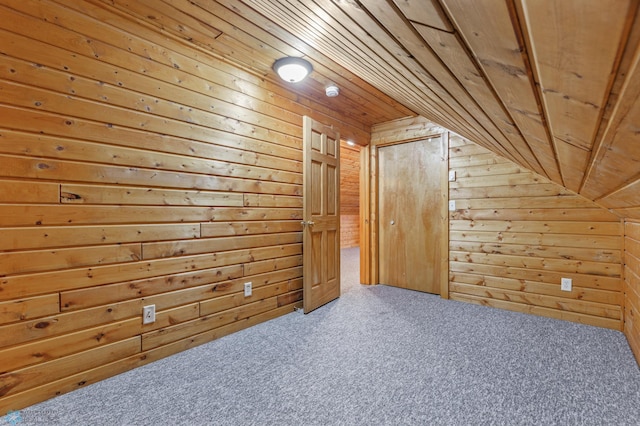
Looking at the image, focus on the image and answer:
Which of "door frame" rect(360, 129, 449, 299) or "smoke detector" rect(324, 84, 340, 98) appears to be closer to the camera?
Answer: "smoke detector" rect(324, 84, 340, 98)

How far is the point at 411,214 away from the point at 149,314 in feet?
9.40

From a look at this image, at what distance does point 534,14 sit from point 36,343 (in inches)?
88.0

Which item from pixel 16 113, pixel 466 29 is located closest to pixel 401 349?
pixel 466 29

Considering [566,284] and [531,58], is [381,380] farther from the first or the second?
[566,284]

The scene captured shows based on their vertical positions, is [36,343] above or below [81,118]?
below

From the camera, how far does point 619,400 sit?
1.46 metres

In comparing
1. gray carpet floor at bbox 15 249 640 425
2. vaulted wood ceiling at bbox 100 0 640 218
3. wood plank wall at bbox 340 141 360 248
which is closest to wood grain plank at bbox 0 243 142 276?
gray carpet floor at bbox 15 249 640 425

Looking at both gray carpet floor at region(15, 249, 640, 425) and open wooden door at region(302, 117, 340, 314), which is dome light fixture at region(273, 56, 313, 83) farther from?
gray carpet floor at region(15, 249, 640, 425)

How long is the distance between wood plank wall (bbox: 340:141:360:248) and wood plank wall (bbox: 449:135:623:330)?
2344mm

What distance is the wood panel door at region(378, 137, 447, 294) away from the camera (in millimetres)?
3361

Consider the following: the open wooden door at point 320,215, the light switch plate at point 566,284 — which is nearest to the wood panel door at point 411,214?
the open wooden door at point 320,215

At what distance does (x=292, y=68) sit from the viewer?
90.4 inches

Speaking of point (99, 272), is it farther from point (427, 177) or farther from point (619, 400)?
point (427, 177)

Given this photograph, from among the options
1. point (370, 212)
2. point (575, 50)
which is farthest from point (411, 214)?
point (575, 50)
